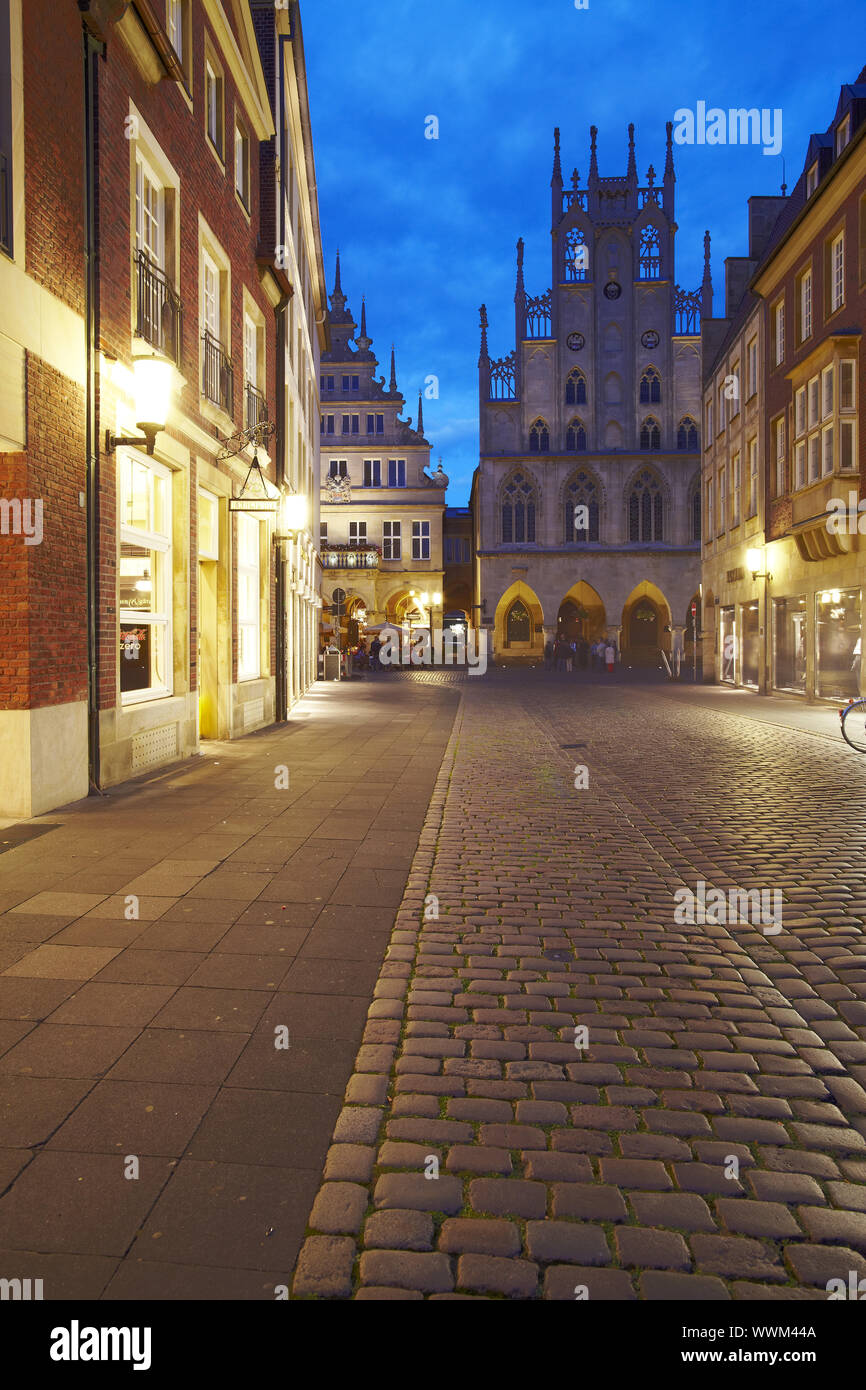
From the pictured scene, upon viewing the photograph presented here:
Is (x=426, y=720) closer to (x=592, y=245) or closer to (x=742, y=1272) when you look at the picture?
(x=742, y=1272)

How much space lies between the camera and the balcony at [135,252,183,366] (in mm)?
9836

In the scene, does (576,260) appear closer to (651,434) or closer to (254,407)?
(651,434)

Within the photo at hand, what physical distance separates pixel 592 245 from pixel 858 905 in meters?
51.6

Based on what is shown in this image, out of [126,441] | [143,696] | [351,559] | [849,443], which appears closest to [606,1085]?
[126,441]

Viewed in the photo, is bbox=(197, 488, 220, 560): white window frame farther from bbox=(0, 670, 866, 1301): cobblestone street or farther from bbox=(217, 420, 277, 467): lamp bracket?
bbox=(0, 670, 866, 1301): cobblestone street

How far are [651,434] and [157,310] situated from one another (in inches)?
1730

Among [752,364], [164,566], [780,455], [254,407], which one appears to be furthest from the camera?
[752,364]

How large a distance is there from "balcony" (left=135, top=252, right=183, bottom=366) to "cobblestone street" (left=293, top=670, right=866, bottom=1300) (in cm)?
693


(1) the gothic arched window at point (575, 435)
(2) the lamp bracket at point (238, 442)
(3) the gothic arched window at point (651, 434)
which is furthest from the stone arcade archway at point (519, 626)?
(2) the lamp bracket at point (238, 442)

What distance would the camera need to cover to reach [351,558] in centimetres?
5234

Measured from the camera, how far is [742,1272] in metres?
2.17

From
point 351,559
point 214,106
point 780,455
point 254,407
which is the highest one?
point 214,106

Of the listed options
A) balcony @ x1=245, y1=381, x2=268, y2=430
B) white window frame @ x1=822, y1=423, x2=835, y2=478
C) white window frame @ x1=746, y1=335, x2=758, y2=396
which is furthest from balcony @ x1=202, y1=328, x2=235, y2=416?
white window frame @ x1=746, y1=335, x2=758, y2=396

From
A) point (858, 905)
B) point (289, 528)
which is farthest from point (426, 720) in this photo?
point (858, 905)
